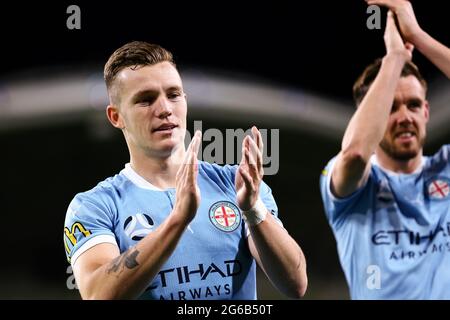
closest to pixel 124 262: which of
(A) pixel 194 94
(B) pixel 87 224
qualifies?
(B) pixel 87 224

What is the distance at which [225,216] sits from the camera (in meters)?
2.66

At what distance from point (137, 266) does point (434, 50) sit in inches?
66.5

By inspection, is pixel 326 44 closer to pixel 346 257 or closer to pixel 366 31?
pixel 366 31

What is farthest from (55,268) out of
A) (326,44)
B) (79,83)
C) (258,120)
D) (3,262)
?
(326,44)

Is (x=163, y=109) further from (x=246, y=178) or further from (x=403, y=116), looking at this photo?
(x=403, y=116)

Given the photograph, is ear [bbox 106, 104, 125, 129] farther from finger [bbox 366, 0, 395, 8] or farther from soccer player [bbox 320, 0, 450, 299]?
finger [bbox 366, 0, 395, 8]

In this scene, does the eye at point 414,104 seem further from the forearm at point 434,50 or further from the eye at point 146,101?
the eye at point 146,101

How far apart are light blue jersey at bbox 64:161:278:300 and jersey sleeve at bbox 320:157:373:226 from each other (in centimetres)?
57

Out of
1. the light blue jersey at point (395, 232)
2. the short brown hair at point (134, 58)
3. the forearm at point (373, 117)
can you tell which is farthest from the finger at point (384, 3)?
the short brown hair at point (134, 58)

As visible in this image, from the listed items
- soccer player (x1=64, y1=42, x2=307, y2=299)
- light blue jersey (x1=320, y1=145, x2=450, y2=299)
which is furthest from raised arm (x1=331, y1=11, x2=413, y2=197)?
soccer player (x1=64, y1=42, x2=307, y2=299)

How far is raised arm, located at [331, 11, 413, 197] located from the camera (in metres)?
2.95

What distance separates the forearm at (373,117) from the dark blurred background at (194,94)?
1.01ft

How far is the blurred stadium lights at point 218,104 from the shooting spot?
3205mm

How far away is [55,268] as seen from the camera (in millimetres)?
3420
